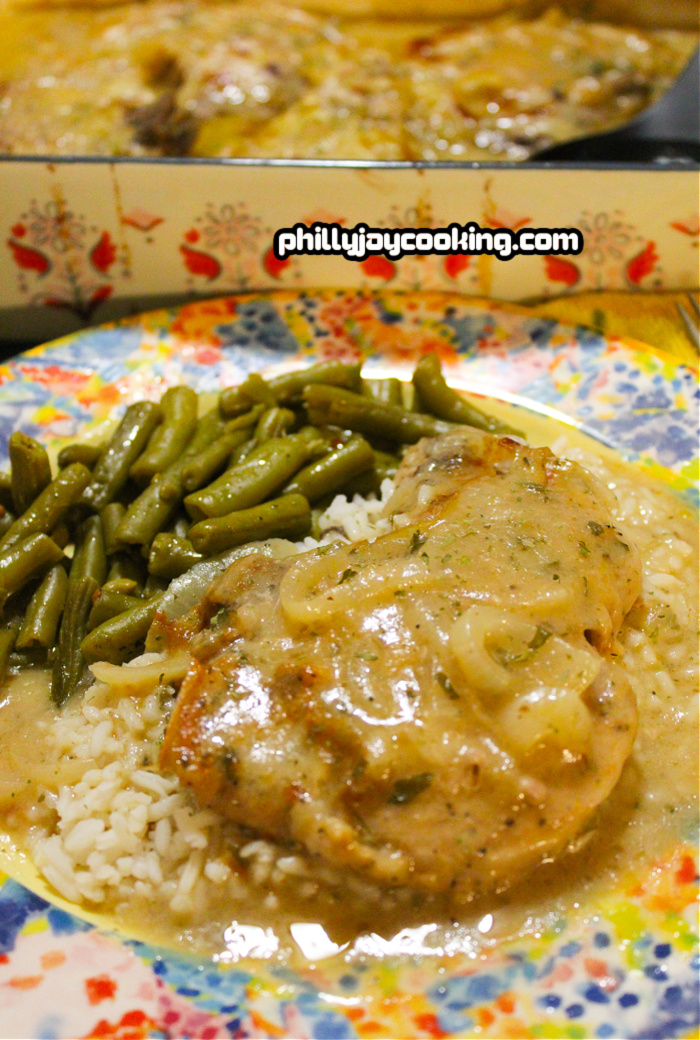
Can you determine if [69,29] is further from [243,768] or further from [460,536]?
[243,768]

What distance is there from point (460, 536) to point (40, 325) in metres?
3.40

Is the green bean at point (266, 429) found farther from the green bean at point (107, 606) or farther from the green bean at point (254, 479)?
the green bean at point (107, 606)

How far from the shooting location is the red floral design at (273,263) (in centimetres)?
515

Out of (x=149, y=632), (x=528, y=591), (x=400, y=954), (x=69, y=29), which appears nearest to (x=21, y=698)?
(x=149, y=632)

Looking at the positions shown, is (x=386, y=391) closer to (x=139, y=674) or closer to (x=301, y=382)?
(x=301, y=382)

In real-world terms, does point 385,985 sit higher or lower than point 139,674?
lower

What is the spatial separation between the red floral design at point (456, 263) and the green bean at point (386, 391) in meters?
0.96

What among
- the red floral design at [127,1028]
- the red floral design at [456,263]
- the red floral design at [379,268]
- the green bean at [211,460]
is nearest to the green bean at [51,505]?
the green bean at [211,460]

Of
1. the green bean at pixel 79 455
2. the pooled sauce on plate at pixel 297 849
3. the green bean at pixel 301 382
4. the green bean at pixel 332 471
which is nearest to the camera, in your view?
the pooled sauce on plate at pixel 297 849

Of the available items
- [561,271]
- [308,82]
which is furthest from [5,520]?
[308,82]

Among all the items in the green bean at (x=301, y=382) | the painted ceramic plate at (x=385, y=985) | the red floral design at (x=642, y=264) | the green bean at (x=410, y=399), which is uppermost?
the red floral design at (x=642, y=264)

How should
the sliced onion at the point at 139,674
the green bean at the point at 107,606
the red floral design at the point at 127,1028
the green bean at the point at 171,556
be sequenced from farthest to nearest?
the green bean at the point at 171,556
the green bean at the point at 107,606
the sliced onion at the point at 139,674
the red floral design at the point at 127,1028

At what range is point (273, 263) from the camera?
17.0 ft

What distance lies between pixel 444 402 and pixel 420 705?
203 centimetres
